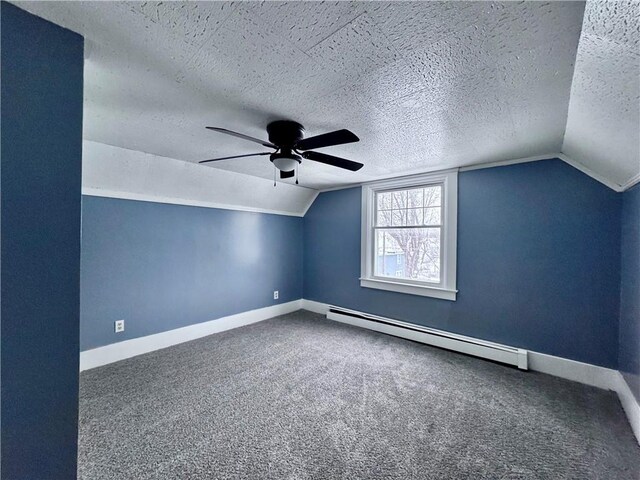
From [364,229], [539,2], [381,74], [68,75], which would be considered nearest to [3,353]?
[68,75]

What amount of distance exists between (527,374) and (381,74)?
3126mm

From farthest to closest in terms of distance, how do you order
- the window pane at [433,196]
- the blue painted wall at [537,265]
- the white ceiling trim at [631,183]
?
the window pane at [433,196], the blue painted wall at [537,265], the white ceiling trim at [631,183]

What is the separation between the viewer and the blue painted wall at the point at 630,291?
6.44 feet

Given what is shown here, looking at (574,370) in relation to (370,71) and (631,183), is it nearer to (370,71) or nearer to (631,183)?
(631,183)

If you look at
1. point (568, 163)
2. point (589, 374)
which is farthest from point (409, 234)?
point (589, 374)

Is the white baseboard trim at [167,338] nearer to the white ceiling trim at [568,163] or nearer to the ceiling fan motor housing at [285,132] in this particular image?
the ceiling fan motor housing at [285,132]

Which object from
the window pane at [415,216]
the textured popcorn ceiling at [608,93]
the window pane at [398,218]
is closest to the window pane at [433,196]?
the window pane at [415,216]

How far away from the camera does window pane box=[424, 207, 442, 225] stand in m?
3.51

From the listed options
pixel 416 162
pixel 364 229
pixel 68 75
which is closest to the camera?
pixel 68 75

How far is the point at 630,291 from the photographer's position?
213cm

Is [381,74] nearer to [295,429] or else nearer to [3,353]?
[3,353]

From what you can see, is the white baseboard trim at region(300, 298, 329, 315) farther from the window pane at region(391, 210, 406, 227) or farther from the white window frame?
the window pane at region(391, 210, 406, 227)

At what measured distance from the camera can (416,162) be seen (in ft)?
9.99

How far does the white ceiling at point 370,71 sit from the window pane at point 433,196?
118 centimetres
